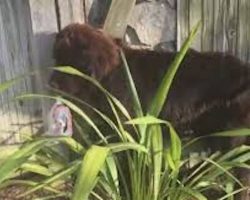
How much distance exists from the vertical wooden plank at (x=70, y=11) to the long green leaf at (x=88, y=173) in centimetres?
97

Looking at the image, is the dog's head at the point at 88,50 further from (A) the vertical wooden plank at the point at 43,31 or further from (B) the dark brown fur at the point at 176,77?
(A) the vertical wooden plank at the point at 43,31

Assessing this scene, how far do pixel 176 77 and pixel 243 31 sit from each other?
566mm

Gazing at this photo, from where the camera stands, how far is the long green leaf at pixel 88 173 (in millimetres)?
1846

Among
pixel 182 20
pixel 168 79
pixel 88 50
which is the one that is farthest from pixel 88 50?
pixel 182 20

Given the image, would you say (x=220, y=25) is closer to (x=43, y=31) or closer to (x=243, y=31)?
(x=243, y=31)

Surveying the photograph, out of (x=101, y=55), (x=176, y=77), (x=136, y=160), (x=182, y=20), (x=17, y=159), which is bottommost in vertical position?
(x=136, y=160)

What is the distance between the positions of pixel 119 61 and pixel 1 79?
711mm

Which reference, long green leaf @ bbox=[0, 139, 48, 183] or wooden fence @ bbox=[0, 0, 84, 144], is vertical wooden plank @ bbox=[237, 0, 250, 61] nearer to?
wooden fence @ bbox=[0, 0, 84, 144]

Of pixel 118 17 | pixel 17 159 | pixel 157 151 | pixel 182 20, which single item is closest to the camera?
pixel 17 159

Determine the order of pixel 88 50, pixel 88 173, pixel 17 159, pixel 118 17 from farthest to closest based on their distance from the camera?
pixel 118 17
pixel 88 50
pixel 17 159
pixel 88 173

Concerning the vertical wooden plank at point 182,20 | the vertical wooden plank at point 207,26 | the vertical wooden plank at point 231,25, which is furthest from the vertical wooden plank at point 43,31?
the vertical wooden plank at point 231,25

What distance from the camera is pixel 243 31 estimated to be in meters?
2.93

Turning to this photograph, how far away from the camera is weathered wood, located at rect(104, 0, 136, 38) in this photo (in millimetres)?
2752

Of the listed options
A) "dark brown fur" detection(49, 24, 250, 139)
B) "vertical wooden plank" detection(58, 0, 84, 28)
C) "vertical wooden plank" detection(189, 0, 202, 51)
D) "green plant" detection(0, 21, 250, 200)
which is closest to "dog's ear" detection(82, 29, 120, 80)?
"dark brown fur" detection(49, 24, 250, 139)
